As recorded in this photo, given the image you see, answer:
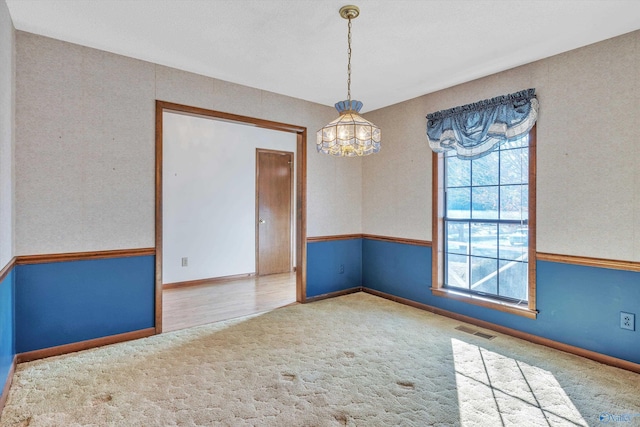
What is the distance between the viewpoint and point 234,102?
3.86 metres

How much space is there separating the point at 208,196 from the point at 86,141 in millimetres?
2579

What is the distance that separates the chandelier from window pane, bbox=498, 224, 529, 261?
184cm

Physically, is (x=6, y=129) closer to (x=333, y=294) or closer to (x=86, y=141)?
(x=86, y=141)

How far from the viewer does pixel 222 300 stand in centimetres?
457

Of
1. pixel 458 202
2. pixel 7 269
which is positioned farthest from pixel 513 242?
pixel 7 269

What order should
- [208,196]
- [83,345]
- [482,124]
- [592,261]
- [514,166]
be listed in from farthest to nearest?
[208,196] → [482,124] → [514,166] → [83,345] → [592,261]

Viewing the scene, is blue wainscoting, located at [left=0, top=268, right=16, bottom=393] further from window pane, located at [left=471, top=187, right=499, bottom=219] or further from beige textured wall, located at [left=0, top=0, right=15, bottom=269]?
window pane, located at [left=471, top=187, right=499, bottom=219]

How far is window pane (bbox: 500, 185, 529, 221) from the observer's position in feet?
10.9

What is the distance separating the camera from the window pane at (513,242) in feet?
10.9

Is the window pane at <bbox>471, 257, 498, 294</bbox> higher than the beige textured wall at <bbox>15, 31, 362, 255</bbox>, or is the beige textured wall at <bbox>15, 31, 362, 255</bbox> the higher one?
the beige textured wall at <bbox>15, 31, 362, 255</bbox>

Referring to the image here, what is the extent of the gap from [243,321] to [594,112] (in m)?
3.79

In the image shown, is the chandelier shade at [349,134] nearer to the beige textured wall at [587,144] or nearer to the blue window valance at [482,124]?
the blue window valance at [482,124]

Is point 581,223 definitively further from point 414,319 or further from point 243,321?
point 243,321

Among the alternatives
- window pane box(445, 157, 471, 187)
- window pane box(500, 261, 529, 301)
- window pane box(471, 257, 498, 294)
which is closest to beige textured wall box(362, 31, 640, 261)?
window pane box(500, 261, 529, 301)
